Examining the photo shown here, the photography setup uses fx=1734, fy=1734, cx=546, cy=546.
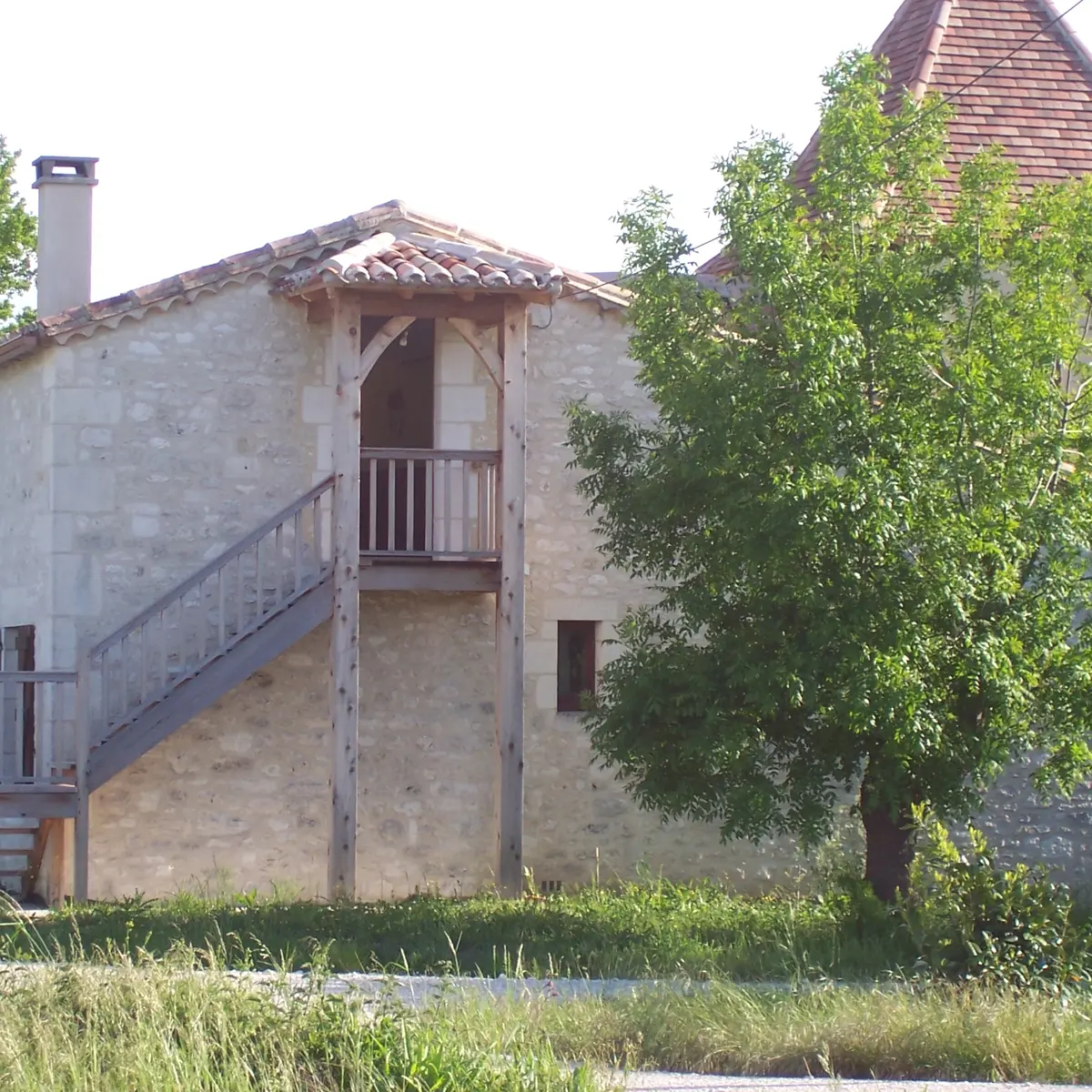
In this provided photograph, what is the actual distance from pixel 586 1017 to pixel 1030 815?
7544mm

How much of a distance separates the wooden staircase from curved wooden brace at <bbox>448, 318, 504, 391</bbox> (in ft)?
5.35

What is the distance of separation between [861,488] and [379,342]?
195 inches

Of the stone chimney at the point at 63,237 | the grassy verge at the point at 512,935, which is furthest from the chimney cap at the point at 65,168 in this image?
the grassy verge at the point at 512,935

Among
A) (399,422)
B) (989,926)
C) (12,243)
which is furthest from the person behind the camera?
(12,243)

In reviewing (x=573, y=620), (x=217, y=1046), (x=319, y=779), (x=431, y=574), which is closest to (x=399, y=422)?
(x=573, y=620)

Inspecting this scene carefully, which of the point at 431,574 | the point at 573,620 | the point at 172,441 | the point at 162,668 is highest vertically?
the point at 172,441

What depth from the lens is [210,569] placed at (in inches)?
542

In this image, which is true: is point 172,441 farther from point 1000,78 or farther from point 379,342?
Result: point 1000,78

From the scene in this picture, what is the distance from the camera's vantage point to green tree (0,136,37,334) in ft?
90.9

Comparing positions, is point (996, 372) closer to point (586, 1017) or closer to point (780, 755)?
point (780, 755)

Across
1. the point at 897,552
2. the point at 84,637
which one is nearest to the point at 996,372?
the point at 897,552

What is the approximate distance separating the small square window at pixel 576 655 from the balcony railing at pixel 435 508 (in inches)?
52.8

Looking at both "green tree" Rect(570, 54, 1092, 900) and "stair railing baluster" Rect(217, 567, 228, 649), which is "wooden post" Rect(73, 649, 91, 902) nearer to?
"stair railing baluster" Rect(217, 567, 228, 649)

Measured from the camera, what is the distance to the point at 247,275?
48.9 ft
